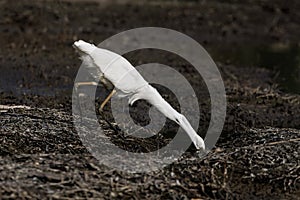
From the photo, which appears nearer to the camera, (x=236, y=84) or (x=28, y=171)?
(x=28, y=171)

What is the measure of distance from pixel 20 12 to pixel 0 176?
10190 millimetres

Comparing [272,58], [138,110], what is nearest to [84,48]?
[138,110]

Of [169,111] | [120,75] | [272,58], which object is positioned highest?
[120,75]

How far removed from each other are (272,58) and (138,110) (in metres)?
5.80

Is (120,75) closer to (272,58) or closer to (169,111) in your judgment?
(169,111)

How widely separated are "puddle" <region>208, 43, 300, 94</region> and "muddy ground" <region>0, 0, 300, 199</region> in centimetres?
24

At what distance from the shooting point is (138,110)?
354 inches

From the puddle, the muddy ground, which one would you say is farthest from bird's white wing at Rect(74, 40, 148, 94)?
the puddle

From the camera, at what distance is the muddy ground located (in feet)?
18.2

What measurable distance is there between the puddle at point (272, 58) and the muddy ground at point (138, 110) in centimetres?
24

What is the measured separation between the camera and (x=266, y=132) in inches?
291

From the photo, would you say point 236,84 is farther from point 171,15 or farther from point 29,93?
point 171,15

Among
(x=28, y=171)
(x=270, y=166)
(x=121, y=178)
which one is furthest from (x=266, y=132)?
(x=28, y=171)

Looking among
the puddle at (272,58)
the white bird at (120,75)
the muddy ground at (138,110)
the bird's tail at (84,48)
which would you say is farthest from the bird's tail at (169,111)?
the puddle at (272,58)
